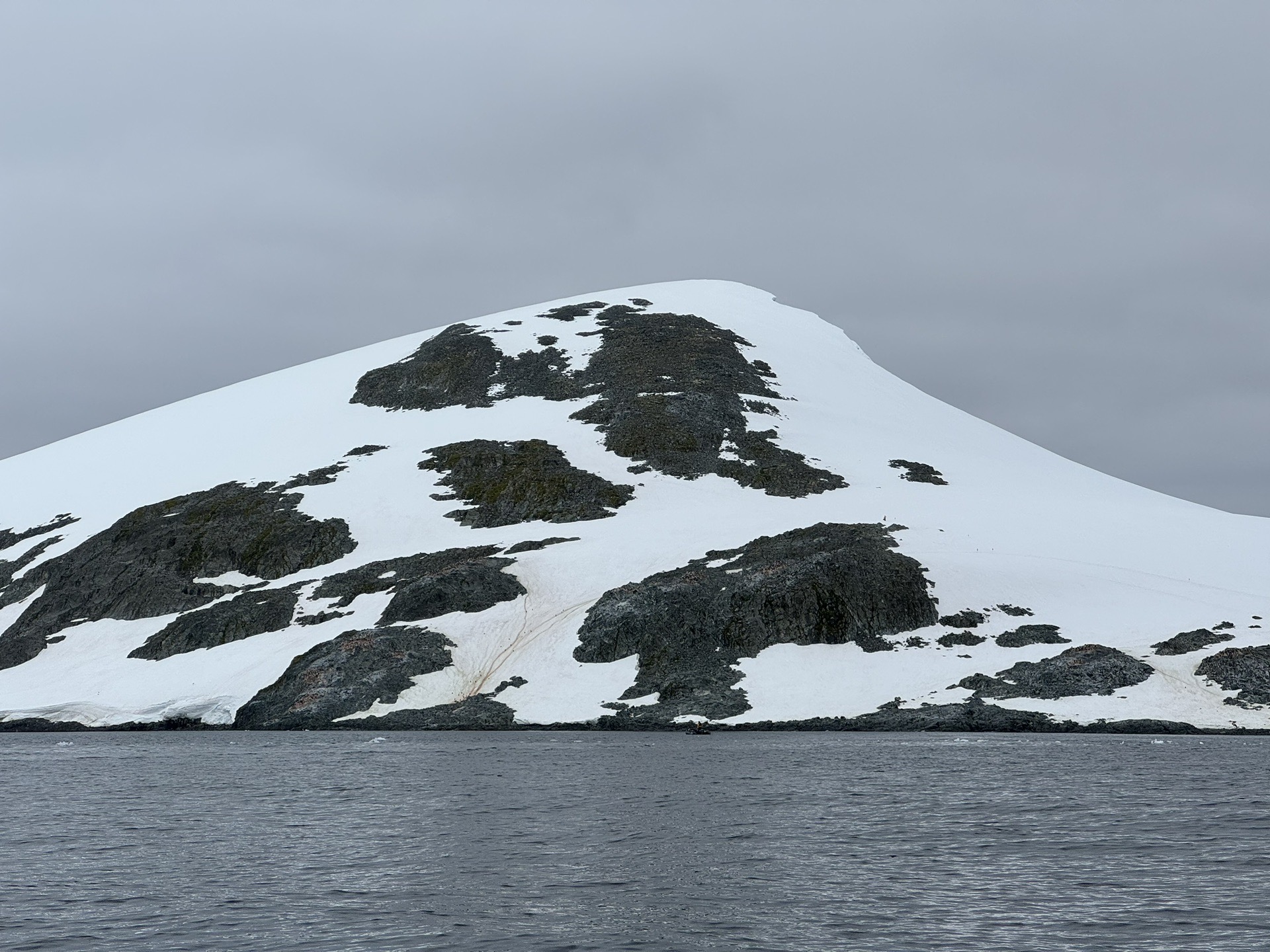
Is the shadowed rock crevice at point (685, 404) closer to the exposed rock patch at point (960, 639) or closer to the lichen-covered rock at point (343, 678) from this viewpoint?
the exposed rock patch at point (960, 639)

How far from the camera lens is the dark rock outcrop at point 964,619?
301ft

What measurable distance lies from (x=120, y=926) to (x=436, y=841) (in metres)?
11.9

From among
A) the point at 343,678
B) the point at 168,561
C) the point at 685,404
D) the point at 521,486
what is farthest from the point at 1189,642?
the point at 168,561

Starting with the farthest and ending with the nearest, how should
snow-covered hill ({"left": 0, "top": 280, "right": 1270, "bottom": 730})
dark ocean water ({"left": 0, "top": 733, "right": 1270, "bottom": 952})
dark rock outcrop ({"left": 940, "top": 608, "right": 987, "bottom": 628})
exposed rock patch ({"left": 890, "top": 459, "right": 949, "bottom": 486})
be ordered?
exposed rock patch ({"left": 890, "top": 459, "right": 949, "bottom": 486}) → dark rock outcrop ({"left": 940, "top": 608, "right": 987, "bottom": 628}) → snow-covered hill ({"left": 0, "top": 280, "right": 1270, "bottom": 730}) → dark ocean water ({"left": 0, "top": 733, "right": 1270, "bottom": 952})

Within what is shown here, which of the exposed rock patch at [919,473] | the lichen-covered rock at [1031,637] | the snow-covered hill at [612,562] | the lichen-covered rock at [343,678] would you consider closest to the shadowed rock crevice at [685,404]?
the snow-covered hill at [612,562]

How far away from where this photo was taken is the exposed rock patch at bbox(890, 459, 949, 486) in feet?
437

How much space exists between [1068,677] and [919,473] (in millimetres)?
55908

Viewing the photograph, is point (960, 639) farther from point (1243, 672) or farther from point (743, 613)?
point (1243, 672)

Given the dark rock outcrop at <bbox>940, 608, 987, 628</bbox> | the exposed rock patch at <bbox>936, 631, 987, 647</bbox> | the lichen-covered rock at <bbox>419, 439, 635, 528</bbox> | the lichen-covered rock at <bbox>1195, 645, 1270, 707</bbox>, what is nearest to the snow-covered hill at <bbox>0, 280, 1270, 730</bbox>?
the lichen-covered rock at <bbox>1195, 645, 1270, 707</bbox>

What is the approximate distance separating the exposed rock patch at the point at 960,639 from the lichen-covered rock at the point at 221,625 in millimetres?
55029

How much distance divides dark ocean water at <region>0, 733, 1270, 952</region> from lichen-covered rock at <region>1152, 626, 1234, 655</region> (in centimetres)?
2298

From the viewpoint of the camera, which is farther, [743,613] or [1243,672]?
[743,613]

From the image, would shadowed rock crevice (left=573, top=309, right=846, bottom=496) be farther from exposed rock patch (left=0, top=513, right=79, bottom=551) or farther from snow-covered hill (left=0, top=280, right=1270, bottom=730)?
exposed rock patch (left=0, top=513, right=79, bottom=551)

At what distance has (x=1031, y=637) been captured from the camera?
290 feet
